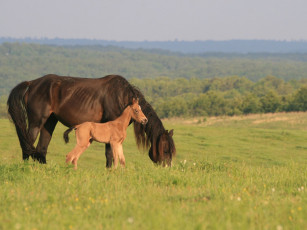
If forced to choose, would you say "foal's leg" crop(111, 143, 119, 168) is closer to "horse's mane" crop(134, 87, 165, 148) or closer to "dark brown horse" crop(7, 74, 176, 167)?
"dark brown horse" crop(7, 74, 176, 167)

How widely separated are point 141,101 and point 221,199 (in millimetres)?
4791

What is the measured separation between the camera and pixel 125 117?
34.9 ft

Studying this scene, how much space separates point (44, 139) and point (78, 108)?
59.0 inches

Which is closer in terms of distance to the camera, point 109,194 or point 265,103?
point 109,194

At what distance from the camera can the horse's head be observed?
11445 millimetres

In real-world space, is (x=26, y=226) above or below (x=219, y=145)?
above

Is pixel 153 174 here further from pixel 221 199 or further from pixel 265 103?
pixel 265 103

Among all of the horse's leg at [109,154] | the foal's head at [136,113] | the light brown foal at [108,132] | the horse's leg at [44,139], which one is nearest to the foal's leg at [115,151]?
the light brown foal at [108,132]

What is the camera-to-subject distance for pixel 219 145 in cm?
2391

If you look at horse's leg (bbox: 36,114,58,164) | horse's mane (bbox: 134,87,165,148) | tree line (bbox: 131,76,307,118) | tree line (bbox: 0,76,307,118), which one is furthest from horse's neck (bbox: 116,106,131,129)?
tree line (bbox: 131,76,307,118)

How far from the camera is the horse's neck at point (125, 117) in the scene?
10.6 metres

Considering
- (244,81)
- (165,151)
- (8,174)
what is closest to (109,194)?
(8,174)

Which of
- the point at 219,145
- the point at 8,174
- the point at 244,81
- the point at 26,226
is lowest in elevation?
the point at 244,81

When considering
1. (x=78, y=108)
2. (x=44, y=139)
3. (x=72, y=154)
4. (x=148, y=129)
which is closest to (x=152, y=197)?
(x=72, y=154)
